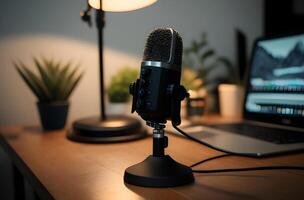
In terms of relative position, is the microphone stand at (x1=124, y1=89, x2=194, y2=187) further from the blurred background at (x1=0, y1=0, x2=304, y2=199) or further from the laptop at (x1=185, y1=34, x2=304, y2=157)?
the blurred background at (x1=0, y1=0, x2=304, y2=199)

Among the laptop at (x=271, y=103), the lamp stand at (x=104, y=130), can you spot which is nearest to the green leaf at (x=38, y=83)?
the lamp stand at (x=104, y=130)

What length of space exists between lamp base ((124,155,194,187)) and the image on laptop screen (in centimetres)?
51

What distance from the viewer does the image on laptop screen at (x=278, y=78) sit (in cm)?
92

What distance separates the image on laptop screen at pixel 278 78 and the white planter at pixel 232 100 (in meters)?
0.19

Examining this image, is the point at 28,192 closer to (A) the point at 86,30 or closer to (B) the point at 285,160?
(A) the point at 86,30

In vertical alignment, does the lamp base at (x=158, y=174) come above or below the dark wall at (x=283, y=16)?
below

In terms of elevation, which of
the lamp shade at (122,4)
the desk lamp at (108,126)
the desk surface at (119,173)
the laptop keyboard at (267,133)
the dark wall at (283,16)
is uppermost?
the dark wall at (283,16)

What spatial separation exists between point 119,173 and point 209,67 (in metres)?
0.95

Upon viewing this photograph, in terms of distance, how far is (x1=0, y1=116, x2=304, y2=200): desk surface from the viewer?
46 centimetres

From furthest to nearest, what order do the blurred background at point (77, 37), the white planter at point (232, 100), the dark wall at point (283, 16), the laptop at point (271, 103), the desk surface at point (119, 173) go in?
the dark wall at point (283, 16)
the white planter at point (232, 100)
the blurred background at point (77, 37)
the laptop at point (271, 103)
the desk surface at point (119, 173)

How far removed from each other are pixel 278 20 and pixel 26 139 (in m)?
1.22

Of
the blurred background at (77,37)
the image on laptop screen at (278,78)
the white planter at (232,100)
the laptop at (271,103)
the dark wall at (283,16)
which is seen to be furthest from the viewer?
the dark wall at (283,16)

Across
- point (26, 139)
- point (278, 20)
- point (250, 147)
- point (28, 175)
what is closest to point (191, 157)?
point (250, 147)

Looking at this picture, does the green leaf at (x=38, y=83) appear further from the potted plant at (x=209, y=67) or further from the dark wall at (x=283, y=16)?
the dark wall at (x=283, y=16)
